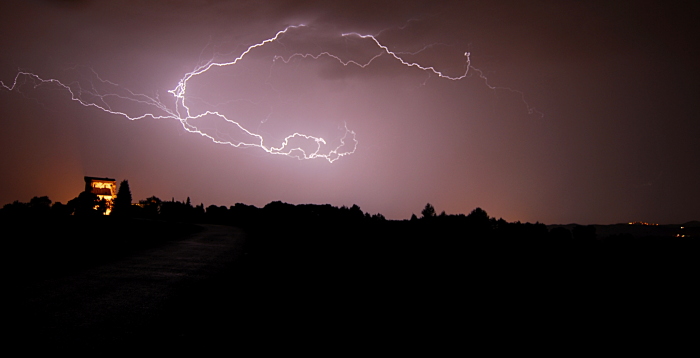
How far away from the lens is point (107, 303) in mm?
4758

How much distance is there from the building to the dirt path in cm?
10374

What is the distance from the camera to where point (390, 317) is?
14.3 feet

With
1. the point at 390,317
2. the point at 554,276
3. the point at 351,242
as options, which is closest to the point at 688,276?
the point at 554,276

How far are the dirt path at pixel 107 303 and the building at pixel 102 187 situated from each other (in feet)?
340

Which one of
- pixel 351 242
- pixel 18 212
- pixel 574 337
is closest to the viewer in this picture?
pixel 574 337

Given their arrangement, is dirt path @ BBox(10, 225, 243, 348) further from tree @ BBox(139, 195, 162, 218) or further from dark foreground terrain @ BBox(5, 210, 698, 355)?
tree @ BBox(139, 195, 162, 218)

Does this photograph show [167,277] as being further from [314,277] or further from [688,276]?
[688,276]

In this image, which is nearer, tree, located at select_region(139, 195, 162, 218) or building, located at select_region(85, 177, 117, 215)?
tree, located at select_region(139, 195, 162, 218)

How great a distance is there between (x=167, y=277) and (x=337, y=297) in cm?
328

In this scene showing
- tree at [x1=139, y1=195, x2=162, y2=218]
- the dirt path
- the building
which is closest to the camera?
the dirt path

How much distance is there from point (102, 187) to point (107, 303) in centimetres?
11162

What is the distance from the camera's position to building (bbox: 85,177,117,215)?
317 ft

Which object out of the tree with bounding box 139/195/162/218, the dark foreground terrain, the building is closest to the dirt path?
the dark foreground terrain

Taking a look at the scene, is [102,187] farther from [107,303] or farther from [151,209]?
[107,303]
